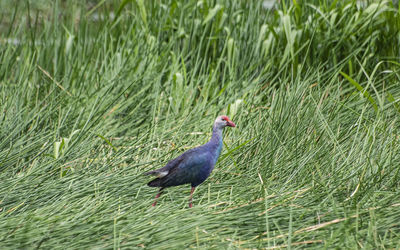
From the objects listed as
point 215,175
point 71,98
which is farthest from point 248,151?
point 71,98

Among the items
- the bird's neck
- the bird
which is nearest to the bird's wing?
the bird

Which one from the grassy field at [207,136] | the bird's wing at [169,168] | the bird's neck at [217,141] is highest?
the bird's neck at [217,141]

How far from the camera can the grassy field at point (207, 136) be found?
6.95ft

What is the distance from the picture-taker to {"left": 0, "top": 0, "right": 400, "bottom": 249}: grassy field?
2.12 metres

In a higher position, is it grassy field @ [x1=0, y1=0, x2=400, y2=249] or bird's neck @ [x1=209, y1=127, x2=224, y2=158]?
bird's neck @ [x1=209, y1=127, x2=224, y2=158]

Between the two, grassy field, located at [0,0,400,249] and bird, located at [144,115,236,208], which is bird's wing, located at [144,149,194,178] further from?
grassy field, located at [0,0,400,249]

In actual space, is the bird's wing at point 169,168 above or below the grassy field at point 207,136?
above

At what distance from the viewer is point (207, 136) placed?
3.27m

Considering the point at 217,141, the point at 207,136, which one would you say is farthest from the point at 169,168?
the point at 207,136

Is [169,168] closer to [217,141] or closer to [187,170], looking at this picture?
[187,170]

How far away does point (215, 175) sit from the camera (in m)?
2.75

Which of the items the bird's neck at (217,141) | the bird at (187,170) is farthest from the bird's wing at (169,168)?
the bird's neck at (217,141)

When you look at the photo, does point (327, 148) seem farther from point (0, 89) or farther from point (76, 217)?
point (0, 89)

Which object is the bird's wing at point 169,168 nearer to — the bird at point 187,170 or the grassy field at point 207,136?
the bird at point 187,170
